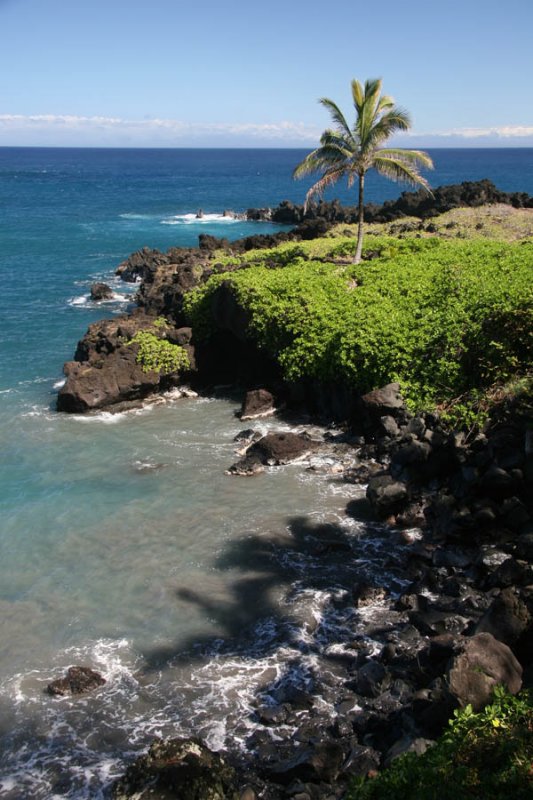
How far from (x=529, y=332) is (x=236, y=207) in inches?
2889

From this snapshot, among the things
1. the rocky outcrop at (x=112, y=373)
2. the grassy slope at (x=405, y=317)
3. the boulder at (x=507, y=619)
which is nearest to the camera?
the boulder at (x=507, y=619)

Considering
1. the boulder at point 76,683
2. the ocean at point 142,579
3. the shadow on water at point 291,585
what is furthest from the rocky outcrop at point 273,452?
the boulder at point 76,683

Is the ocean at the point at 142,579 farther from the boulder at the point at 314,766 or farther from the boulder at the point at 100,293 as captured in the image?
the boulder at the point at 100,293

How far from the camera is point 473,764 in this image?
270 inches

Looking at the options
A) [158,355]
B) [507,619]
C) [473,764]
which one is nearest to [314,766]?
[473,764]

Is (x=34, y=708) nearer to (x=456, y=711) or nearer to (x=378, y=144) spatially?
(x=456, y=711)

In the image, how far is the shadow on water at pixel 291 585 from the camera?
12.3m

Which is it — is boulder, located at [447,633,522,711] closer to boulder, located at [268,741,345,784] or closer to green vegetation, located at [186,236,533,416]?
boulder, located at [268,741,345,784]

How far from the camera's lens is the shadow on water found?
12312 mm

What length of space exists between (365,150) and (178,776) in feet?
81.9

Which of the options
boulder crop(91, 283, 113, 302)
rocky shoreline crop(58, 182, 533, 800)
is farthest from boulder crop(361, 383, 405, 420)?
boulder crop(91, 283, 113, 302)

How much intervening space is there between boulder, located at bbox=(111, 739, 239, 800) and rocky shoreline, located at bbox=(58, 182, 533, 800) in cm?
2

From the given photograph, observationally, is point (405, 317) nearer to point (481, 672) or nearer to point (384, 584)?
point (384, 584)

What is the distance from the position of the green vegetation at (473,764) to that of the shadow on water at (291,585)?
4.40 metres
